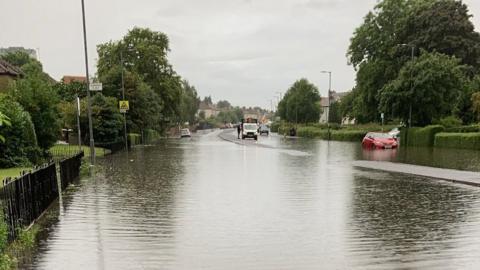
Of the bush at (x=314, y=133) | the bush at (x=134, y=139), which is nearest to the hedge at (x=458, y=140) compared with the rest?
the bush at (x=134, y=139)

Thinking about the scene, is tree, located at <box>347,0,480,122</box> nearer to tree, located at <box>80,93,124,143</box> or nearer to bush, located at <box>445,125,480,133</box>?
bush, located at <box>445,125,480,133</box>

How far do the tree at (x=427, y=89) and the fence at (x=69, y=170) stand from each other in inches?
1337

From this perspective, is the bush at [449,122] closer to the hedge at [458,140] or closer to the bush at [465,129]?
the bush at [465,129]

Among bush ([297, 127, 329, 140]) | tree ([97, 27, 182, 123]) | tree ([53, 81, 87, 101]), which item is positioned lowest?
bush ([297, 127, 329, 140])

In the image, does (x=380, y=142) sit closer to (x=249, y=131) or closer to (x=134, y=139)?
(x=134, y=139)

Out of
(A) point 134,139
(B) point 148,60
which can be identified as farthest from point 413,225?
(B) point 148,60

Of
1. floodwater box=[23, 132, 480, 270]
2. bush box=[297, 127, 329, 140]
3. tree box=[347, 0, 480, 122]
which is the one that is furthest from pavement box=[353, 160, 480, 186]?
bush box=[297, 127, 329, 140]

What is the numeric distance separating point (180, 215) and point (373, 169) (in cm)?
1244

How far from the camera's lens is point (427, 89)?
4516 centimetres

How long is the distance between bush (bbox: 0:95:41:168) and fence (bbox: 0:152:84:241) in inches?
377

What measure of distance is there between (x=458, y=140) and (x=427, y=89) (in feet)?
25.7

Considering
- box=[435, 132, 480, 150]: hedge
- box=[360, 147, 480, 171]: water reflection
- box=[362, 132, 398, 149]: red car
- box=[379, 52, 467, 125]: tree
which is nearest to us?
box=[360, 147, 480, 171]: water reflection

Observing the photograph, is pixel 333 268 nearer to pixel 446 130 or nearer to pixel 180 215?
pixel 180 215

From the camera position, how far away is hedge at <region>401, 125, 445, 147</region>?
4322 cm
